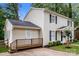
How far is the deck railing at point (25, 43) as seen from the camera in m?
4.49

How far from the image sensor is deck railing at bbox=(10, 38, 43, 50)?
14.7 ft

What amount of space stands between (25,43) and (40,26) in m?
0.71

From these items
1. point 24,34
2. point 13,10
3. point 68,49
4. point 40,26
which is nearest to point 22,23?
point 24,34

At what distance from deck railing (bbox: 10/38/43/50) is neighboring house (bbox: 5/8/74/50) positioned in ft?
0.24

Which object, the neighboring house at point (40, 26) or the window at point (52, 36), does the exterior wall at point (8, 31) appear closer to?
the neighboring house at point (40, 26)

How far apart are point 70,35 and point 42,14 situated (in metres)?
0.99

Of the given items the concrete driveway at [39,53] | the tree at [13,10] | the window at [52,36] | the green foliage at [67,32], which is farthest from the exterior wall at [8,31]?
the green foliage at [67,32]

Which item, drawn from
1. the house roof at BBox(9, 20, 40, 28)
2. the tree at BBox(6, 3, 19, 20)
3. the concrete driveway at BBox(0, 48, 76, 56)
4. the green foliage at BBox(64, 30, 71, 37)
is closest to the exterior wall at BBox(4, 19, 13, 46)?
the house roof at BBox(9, 20, 40, 28)

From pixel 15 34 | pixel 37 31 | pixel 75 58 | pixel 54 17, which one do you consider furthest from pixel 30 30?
pixel 75 58

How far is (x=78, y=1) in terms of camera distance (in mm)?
4625

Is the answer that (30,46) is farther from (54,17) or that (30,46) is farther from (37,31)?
(54,17)

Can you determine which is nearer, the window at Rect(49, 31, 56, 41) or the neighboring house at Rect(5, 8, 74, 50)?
the neighboring house at Rect(5, 8, 74, 50)

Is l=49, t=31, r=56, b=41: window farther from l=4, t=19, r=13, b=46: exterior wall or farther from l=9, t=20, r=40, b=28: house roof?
l=4, t=19, r=13, b=46: exterior wall

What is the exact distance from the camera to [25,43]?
15.2 ft
